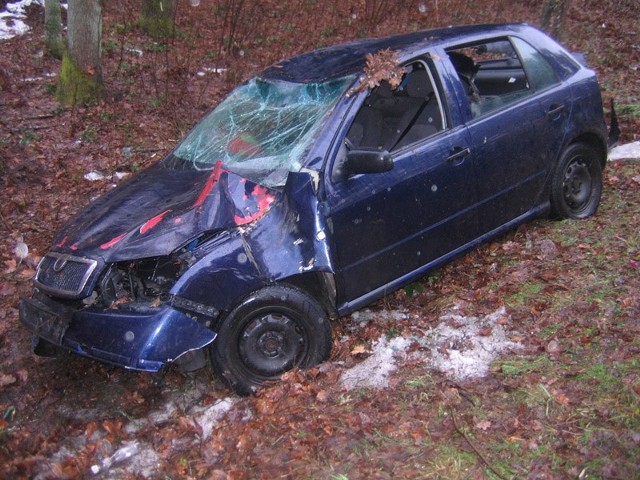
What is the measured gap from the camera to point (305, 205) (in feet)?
12.5

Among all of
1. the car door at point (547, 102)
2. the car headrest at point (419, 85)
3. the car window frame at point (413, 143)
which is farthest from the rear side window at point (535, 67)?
the car window frame at point (413, 143)

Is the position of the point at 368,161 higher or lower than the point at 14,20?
lower

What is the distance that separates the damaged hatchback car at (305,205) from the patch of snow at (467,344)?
A: 0.44 m

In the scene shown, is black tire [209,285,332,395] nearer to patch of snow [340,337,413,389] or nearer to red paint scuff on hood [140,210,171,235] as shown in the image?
patch of snow [340,337,413,389]

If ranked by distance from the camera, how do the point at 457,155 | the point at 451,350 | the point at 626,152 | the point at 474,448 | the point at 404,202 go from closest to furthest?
the point at 474,448 → the point at 451,350 → the point at 404,202 → the point at 457,155 → the point at 626,152

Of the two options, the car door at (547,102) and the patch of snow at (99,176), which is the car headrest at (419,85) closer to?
the car door at (547,102)

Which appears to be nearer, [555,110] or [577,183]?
[555,110]

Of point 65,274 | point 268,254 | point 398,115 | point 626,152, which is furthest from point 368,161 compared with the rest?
point 626,152

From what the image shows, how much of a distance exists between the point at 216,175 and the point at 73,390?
1762mm

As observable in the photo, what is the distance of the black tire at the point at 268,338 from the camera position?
146 inches

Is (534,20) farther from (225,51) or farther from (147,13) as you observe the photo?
(147,13)

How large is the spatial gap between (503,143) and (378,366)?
78.5 inches

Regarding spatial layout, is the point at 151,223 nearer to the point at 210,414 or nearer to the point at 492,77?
Answer: the point at 210,414

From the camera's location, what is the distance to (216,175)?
3979 millimetres
